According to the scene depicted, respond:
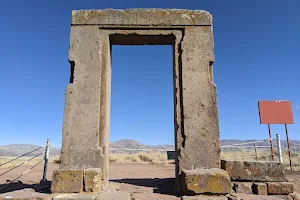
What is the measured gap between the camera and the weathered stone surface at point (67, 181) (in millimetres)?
3670

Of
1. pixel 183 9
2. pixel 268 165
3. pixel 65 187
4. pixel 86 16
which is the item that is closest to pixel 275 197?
pixel 268 165

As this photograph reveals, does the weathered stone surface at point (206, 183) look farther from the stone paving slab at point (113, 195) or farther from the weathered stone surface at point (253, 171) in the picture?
the stone paving slab at point (113, 195)

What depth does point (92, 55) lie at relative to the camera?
14.8 feet

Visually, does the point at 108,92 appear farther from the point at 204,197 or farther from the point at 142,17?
the point at 204,197

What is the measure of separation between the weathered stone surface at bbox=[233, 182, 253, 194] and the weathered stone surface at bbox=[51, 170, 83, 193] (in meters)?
2.28

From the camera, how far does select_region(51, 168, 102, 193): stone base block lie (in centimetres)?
367

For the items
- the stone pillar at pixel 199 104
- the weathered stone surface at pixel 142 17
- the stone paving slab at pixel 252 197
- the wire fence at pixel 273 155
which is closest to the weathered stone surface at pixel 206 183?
the stone paving slab at pixel 252 197

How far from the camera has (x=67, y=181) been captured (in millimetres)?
3699

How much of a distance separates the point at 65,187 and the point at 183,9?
3.52 meters

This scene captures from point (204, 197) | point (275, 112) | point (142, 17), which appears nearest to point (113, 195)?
point (204, 197)

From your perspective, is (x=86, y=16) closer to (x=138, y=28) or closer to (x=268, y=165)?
(x=138, y=28)

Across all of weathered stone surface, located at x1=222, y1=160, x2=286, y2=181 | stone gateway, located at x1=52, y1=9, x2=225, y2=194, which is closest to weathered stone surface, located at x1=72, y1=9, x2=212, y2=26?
stone gateway, located at x1=52, y1=9, x2=225, y2=194

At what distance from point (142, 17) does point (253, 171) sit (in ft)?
10.4

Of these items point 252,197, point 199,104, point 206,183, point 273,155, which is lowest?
point 252,197
